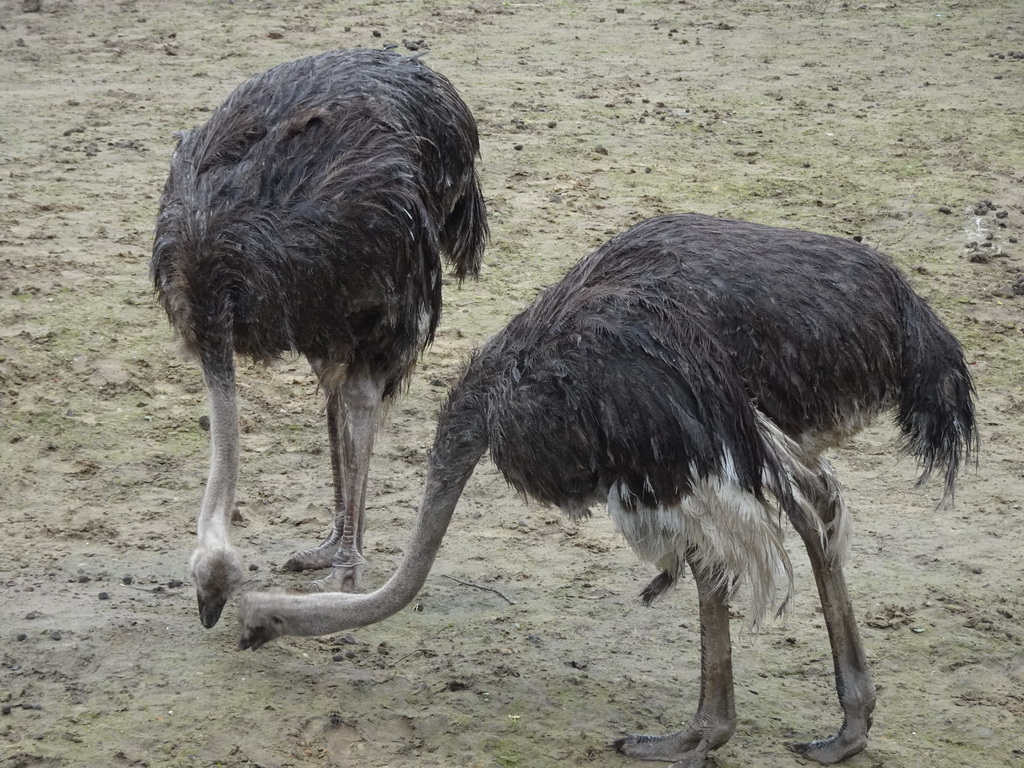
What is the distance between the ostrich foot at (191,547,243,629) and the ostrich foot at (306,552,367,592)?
0.67 m

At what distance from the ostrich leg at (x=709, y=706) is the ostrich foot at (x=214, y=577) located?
3.78 feet

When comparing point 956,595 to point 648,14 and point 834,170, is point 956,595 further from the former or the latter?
point 648,14

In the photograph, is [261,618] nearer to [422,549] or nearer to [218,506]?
[218,506]

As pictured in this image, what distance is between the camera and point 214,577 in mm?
3467

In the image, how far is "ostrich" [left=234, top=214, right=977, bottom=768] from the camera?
3.03 m

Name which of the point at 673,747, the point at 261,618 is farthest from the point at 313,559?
the point at 673,747

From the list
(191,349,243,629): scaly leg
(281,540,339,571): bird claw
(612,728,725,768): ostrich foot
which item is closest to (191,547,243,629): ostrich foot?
(191,349,243,629): scaly leg

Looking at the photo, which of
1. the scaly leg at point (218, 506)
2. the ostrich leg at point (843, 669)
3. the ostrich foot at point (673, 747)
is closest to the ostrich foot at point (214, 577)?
the scaly leg at point (218, 506)

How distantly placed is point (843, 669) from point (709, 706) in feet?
1.22

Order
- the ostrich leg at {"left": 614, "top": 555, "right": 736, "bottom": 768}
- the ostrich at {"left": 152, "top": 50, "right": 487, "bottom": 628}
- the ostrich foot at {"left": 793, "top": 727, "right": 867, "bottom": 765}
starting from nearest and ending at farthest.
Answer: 1. the ostrich leg at {"left": 614, "top": 555, "right": 736, "bottom": 768}
2. the ostrich foot at {"left": 793, "top": 727, "right": 867, "bottom": 765}
3. the ostrich at {"left": 152, "top": 50, "right": 487, "bottom": 628}

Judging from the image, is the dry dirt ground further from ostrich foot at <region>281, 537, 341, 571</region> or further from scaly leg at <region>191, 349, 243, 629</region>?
scaly leg at <region>191, 349, 243, 629</region>

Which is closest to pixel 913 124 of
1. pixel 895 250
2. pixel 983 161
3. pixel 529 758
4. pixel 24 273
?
pixel 983 161

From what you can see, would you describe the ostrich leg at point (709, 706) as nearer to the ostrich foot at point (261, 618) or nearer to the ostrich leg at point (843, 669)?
the ostrich leg at point (843, 669)

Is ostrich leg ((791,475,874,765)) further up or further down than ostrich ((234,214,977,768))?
further down
